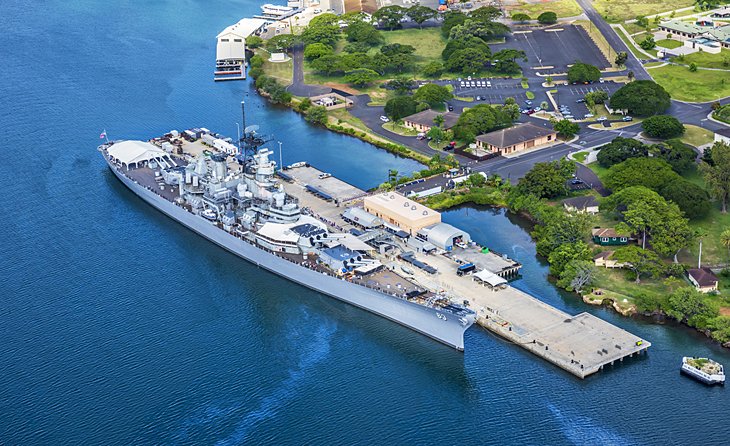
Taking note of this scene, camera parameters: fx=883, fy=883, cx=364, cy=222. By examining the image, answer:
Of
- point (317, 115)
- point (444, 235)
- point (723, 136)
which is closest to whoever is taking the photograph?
point (444, 235)

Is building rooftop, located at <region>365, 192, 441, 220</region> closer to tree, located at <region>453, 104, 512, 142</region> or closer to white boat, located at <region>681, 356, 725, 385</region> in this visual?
tree, located at <region>453, 104, 512, 142</region>

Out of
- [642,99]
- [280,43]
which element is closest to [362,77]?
[280,43]

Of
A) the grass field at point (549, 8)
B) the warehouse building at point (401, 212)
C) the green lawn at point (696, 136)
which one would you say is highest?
the grass field at point (549, 8)

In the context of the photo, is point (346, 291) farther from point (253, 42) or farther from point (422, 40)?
point (422, 40)

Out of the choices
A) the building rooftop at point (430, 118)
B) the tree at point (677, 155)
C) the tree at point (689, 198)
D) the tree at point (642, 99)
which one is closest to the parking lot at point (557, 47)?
the tree at point (642, 99)

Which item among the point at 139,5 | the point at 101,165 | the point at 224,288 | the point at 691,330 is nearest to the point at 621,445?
the point at 691,330

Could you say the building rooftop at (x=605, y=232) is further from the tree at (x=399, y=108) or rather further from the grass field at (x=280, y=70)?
the grass field at (x=280, y=70)
